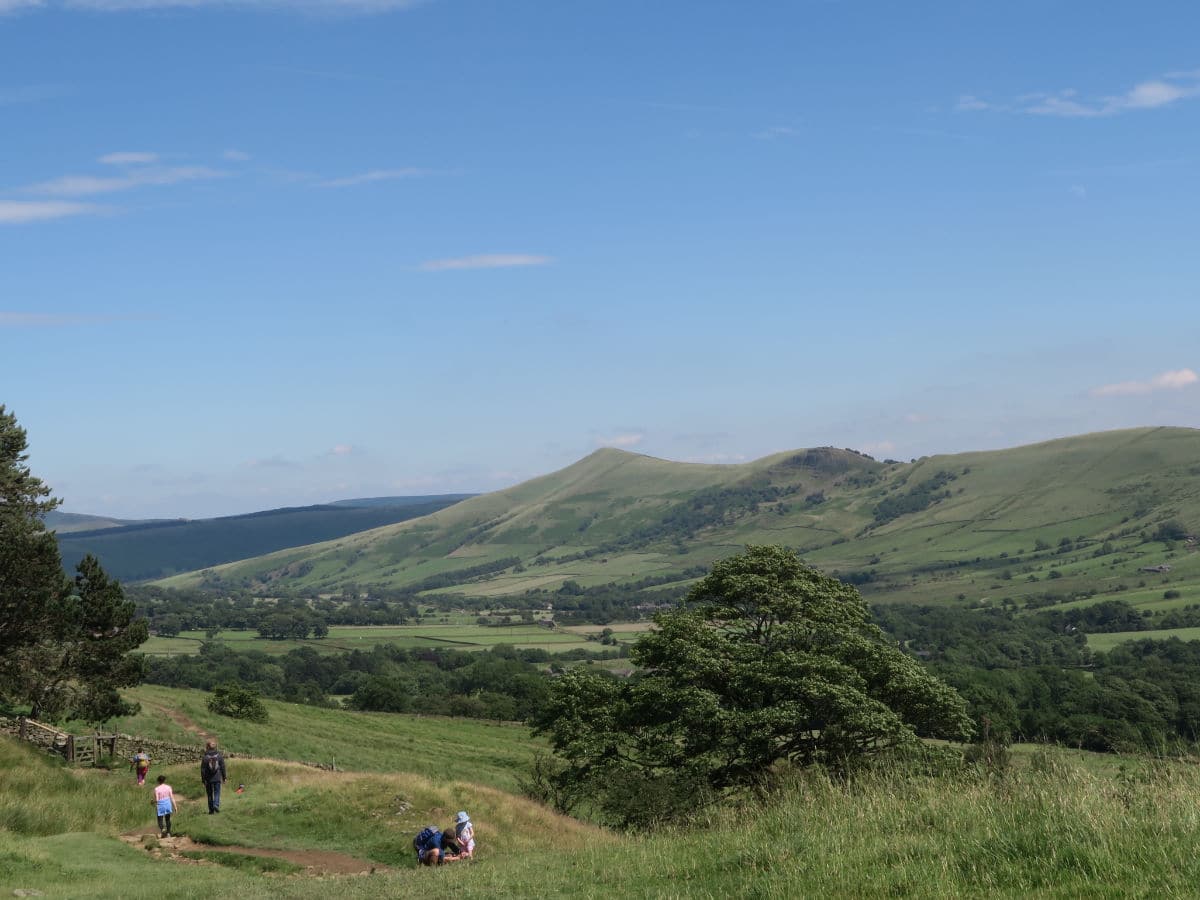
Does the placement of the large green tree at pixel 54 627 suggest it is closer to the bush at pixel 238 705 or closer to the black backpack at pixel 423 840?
the bush at pixel 238 705

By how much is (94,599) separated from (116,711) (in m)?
6.20

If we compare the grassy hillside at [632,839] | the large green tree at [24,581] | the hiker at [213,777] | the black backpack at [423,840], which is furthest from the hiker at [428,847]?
the large green tree at [24,581]

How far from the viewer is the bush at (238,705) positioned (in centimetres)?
7450

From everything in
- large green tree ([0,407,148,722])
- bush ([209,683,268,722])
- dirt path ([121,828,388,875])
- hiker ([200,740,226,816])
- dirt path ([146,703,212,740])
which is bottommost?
bush ([209,683,268,722])

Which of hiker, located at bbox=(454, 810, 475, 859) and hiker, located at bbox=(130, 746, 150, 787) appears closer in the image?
hiker, located at bbox=(454, 810, 475, 859)

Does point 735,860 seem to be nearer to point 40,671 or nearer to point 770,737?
point 770,737

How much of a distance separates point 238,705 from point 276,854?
50680mm

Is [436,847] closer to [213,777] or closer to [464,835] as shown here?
[464,835]

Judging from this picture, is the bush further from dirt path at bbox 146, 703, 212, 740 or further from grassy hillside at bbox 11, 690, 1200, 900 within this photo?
grassy hillside at bbox 11, 690, 1200, 900

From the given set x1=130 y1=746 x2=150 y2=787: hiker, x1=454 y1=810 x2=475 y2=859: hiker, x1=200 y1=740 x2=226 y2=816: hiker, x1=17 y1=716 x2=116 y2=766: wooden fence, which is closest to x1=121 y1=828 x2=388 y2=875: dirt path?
x1=454 y1=810 x2=475 y2=859: hiker

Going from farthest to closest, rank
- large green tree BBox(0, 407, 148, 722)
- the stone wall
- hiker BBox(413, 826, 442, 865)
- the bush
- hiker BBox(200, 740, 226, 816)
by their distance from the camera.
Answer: the bush, large green tree BBox(0, 407, 148, 722), the stone wall, hiker BBox(200, 740, 226, 816), hiker BBox(413, 826, 442, 865)

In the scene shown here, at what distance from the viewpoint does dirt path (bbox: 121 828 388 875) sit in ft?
90.0

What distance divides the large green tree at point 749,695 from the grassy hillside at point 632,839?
483 centimetres

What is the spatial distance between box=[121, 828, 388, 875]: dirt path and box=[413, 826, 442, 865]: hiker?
5.12ft
